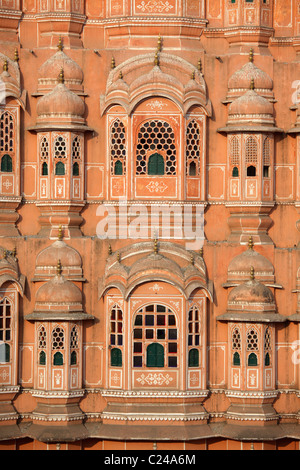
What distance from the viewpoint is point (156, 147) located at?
3288cm

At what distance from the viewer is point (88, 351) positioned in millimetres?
32781

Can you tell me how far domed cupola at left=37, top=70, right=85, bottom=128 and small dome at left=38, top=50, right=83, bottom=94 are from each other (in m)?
0.26

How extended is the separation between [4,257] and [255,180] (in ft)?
20.9

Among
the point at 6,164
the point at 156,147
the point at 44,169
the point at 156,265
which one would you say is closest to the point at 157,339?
the point at 156,265

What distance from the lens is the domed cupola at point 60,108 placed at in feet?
107

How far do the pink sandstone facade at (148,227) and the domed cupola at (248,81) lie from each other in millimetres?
49

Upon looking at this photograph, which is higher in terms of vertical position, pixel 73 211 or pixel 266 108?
pixel 266 108

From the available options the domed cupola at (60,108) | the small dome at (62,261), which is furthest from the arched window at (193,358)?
the domed cupola at (60,108)

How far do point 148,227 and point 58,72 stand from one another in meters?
4.37

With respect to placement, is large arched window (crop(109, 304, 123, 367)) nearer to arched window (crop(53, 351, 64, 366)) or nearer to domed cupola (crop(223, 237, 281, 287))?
arched window (crop(53, 351, 64, 366))

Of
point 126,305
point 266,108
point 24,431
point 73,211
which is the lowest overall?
point 24,431

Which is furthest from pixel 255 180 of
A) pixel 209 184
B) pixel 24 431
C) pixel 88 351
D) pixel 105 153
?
pixel 24 431

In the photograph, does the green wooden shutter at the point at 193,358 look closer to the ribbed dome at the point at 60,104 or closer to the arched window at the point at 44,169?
the arched window at the point at 44,169

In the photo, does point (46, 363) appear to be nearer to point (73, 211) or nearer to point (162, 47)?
point (73, 211)
